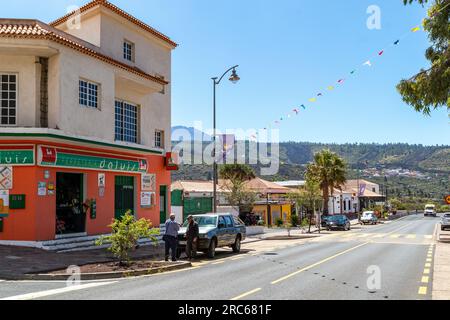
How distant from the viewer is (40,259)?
15.1m

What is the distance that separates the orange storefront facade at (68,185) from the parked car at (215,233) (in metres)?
4.90

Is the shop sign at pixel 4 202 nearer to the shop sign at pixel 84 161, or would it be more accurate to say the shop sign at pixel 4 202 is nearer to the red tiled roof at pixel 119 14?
the shop sign at pixel 84 161

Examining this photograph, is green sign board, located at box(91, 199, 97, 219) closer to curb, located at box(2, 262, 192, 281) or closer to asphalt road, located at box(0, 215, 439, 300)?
asphalt road, located at box(0, 215, 439, 300)

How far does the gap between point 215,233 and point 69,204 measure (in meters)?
6.70

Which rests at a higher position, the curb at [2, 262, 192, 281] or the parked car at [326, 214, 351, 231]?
the curb at [2, 262, 192, 281]

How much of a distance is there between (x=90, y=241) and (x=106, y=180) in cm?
318

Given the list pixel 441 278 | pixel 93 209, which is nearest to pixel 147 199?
pixel 93 209

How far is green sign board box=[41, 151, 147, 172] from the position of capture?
1872 cm

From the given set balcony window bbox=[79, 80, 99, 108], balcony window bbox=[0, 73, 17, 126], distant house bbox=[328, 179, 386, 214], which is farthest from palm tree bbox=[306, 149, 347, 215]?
balcony window bbox=[0, 73, 17, 126]

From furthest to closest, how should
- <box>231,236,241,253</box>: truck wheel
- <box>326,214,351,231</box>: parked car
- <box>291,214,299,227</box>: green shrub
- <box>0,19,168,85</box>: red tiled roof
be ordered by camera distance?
<box>291,214,299,227</box>: green shrub < <box>326,214,351,231</box>: parked car < <box>231,236,241,253</box>: truck wheel < <box>0,19,168,85</box>: red tiled roof

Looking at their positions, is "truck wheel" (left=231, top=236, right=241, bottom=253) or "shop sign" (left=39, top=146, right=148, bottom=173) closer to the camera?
"shop sign" (left=39, top=146, right=148, bottom=173)

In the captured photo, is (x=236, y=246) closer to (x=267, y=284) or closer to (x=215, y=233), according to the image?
(x=215, y=233)

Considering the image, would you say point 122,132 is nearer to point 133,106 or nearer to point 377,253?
point 133,106

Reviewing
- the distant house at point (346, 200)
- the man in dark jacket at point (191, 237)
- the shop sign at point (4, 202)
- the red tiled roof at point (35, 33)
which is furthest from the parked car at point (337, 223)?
the shop sign at point (4, 202)
